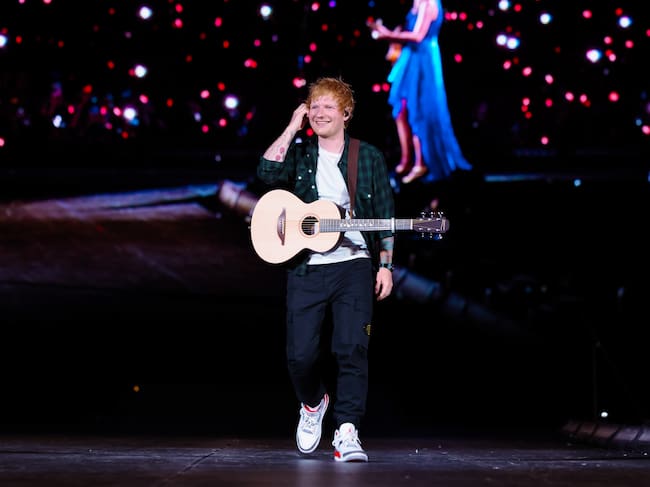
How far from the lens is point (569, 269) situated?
9727 mm

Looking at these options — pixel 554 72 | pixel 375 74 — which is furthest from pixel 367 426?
pixel 554 72

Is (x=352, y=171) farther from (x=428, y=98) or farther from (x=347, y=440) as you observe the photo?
(x=428, y=98)

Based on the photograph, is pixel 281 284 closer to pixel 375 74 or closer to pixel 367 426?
pixel 367 426

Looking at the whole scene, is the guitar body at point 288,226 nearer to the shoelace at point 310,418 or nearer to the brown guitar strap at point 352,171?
the brown guitar strap at point 352,171

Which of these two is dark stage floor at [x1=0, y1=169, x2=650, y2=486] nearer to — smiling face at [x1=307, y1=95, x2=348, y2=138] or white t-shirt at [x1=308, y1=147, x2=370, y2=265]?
white t-shirt at [x1=308, y1=147, x2=370, y2=265]

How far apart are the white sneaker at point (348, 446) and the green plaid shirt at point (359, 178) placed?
2.39 feet

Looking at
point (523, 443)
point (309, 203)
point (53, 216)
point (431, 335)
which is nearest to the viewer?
point (309, 203)

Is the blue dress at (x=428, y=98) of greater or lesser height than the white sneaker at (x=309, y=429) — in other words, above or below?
above

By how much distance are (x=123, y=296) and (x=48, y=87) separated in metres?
5.01

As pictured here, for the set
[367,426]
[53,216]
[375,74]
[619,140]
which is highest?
[375,74]

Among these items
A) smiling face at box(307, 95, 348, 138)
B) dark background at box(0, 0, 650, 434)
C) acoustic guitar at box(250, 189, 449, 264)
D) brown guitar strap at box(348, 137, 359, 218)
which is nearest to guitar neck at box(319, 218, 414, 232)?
acoustic guitar at box(250, 189, 449, 264)

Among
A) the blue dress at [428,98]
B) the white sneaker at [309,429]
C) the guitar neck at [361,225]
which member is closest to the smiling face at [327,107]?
the guitar neck at [361,225]

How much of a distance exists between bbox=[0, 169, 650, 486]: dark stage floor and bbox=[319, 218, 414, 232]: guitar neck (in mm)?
955

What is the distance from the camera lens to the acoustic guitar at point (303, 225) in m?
4.06
